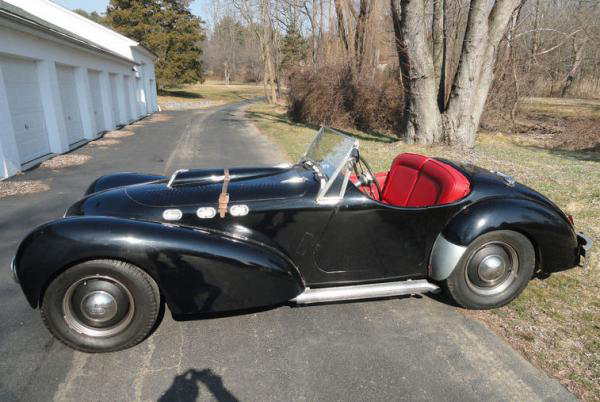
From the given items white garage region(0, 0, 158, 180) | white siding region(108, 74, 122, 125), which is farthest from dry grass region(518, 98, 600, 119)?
white siding region(108, 74, 122, 125)

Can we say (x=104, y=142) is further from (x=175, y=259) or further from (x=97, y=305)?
(x=175, y=259)

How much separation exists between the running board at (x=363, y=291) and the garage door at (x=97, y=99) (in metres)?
14.6

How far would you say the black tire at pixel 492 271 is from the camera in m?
3.11

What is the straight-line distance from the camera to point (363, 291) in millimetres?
2971

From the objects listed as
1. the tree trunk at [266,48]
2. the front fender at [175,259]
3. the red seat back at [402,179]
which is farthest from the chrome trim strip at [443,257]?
the tree trunk at [266,48]

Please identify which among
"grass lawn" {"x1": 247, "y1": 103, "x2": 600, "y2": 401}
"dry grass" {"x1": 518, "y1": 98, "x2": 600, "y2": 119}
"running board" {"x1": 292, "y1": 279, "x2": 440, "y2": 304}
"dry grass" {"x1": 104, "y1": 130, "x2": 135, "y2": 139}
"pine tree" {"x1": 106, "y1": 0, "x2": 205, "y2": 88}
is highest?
A: "pine tree" {"x1": 106, "y1": 0, "x2": 205, "y2": 88}

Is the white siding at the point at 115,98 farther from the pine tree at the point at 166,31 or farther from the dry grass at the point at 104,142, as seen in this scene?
the pine tree at the point at 166,31

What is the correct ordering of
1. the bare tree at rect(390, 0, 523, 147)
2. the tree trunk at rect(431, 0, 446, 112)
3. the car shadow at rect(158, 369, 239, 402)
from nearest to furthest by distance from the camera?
the car shadow at rect(158, 369, 239, 402), the bare tree at rect(390, 0, 523, 147), the tree trunk at rect(431, 0, 446, 112)

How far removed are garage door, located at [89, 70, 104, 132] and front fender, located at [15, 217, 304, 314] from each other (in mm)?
14017

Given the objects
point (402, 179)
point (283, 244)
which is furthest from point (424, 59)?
point (283, 244)

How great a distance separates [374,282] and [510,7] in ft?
32.1

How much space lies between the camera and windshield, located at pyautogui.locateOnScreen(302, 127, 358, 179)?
10.0 feet

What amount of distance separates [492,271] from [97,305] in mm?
3007

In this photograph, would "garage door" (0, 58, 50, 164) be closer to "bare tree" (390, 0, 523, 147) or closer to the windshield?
the windshield
